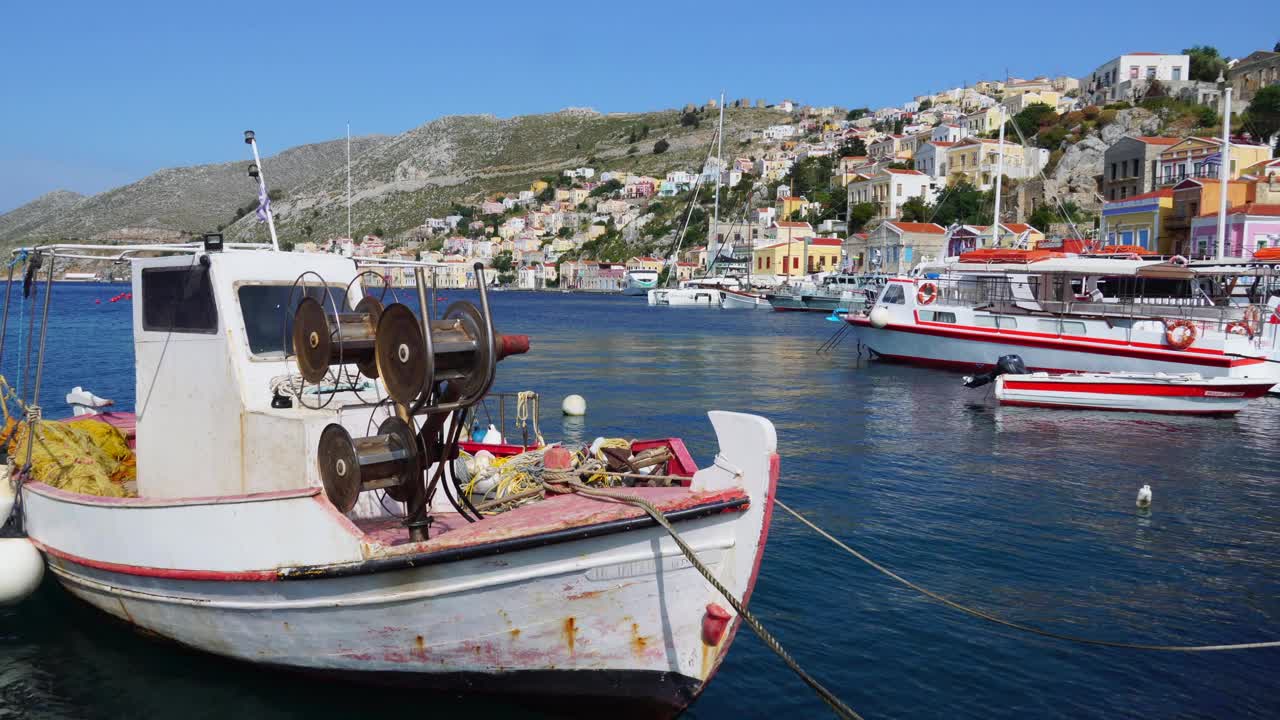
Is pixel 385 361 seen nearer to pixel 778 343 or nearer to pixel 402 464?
pixel 402 464

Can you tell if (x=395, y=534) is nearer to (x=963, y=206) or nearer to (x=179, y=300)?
(x=179, y=300)

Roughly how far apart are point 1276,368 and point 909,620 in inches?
913

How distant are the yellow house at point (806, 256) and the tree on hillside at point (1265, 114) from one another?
127 feet

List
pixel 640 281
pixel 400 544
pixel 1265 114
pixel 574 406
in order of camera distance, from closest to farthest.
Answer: pixel 400 544
pixel 574 406
pixel 1265 114
pixel 640 281

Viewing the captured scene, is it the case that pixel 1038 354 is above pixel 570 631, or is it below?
above

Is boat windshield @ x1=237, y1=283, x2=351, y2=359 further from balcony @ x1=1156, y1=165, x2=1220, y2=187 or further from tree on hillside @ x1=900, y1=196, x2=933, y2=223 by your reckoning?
tree on hillside @ x1=900, y1=196, x2=933, y2=223

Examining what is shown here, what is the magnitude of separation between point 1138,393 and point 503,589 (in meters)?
20.5

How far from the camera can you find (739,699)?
23.7ft

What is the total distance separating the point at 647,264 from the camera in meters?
134

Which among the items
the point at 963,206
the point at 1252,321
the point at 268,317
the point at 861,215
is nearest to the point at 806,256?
the point at 861,215

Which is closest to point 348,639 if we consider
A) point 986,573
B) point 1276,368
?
point 986,573

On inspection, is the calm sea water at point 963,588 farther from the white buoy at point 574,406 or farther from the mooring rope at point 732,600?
the mooring rope at point 732,600

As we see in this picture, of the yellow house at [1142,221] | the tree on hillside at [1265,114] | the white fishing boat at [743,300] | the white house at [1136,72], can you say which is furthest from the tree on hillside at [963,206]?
the white house at [1136,72]

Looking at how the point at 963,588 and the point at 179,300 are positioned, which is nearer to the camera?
the point at 179,300
